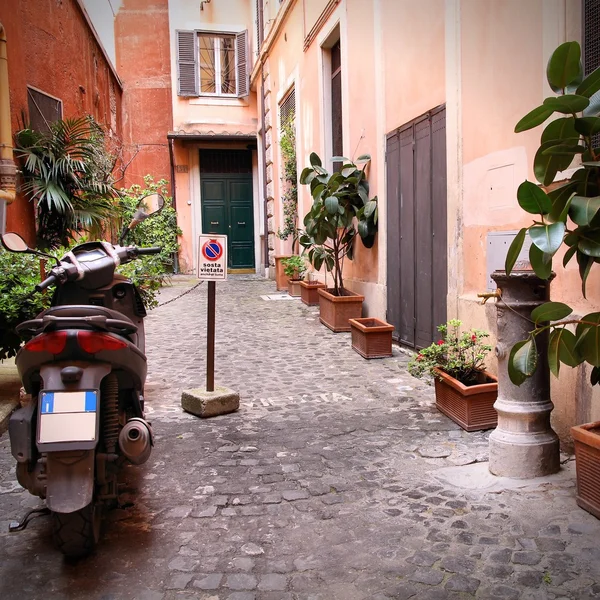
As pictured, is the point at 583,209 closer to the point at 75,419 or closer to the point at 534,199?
the point at 534,199

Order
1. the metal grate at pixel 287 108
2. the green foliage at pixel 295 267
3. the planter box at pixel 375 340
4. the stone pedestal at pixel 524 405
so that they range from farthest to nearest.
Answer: the metal grate at pixel 287 108, the green foliage at pixel 295 267, the planter box at pixel 375 340, the stone pedestal at pixel 524 405

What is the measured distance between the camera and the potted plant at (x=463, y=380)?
3914 millimetres

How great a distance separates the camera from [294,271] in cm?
1138

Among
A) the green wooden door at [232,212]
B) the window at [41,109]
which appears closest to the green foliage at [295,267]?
the window at [41,109]

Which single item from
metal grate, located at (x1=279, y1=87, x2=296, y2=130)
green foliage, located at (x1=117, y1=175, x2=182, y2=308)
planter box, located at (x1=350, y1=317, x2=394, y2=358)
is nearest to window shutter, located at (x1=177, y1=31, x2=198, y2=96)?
green foliage, located at (x1=117, y1=175, x2=182, y2=308)

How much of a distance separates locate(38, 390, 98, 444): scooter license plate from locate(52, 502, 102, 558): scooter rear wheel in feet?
1.06

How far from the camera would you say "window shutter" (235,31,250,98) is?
16.4 metres

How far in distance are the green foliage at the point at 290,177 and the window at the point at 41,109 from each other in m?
4.68

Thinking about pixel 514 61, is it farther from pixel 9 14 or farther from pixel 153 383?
pixel 9 14

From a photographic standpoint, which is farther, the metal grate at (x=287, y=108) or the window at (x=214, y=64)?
the window at (x=214, y=64)

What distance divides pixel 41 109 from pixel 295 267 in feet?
16.4

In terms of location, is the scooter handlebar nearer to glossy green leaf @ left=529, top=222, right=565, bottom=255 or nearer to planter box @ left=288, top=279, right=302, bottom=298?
glossy green leaf @ left=529, top=222, right=565, bottom=255

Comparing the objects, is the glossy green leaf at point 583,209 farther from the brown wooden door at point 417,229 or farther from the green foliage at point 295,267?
the green foliage at point 295,267

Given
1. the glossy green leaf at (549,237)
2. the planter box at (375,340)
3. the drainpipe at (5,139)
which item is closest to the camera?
the glossy green leaf at (549,237)
